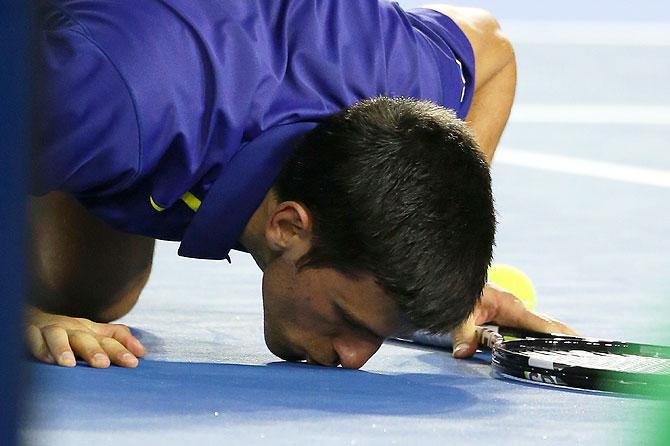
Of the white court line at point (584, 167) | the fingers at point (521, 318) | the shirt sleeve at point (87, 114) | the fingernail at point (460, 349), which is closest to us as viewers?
the shirt sleeve at point (87, 114)

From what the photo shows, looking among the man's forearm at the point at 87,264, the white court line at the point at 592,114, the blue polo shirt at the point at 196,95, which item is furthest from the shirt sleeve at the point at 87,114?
the white court line at the point at 592,114

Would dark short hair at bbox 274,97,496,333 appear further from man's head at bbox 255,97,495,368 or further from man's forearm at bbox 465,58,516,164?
man's forearm at bbox 465,58,516,164

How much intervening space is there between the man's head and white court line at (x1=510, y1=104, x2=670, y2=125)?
5.70 m

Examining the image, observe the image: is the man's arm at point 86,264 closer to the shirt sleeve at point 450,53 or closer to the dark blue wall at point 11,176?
the shirt sleeve at point 450,53

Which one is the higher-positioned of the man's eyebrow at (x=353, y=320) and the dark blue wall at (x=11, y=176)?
the dark blue wall at (x=11, y=176)

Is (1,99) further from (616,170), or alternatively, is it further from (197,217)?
(616,170)

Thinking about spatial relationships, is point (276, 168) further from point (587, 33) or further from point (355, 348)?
point (587, 33)

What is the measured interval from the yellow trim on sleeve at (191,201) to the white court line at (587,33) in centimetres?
1161

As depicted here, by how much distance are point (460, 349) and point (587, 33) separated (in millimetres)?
13526

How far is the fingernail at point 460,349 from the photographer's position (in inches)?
106

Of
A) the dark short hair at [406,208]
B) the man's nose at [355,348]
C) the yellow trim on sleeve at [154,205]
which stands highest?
the dark short hair at [406,208]

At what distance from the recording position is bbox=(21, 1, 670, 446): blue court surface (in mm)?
1826

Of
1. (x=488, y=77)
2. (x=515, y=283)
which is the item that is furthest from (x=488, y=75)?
(x=515, y=283)

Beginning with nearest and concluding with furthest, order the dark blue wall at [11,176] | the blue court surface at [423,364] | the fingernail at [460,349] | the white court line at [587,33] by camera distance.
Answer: the dark blue wall at [11,176]
the blue court surface at [423,364]
the fingernail at [460,349]
the white court line at [587,33]
